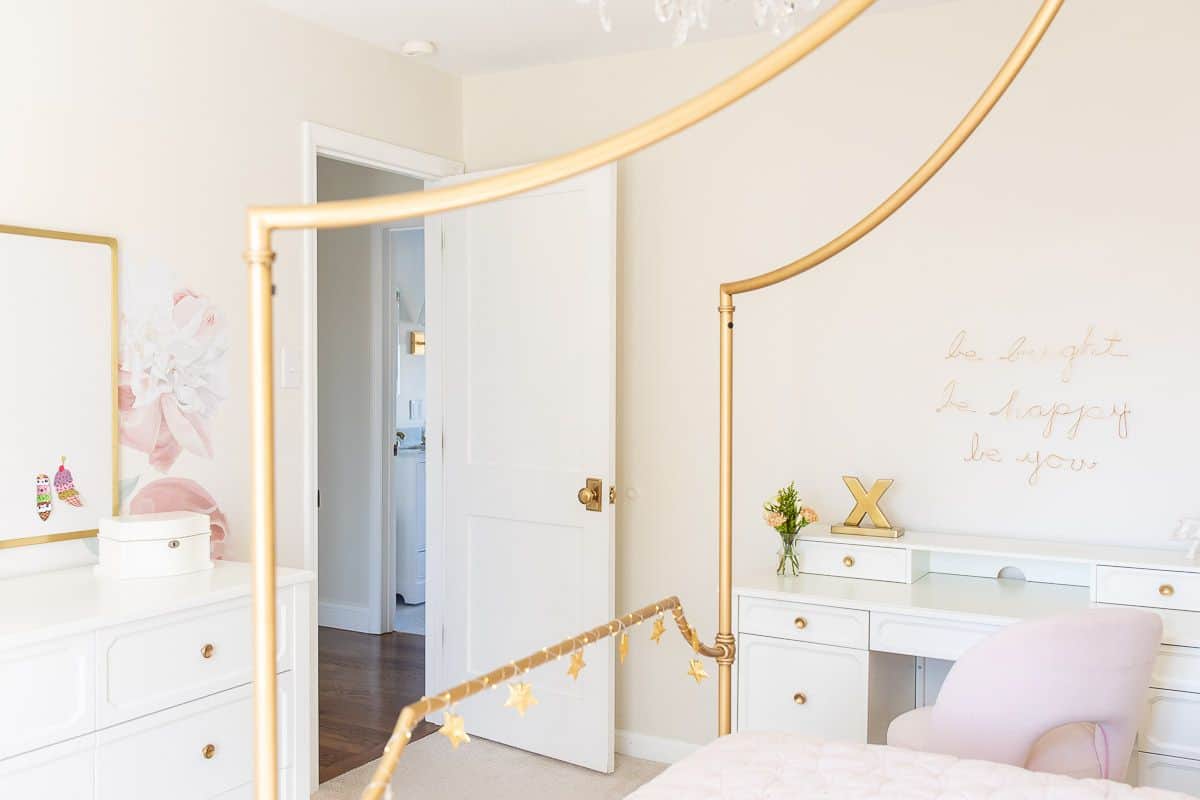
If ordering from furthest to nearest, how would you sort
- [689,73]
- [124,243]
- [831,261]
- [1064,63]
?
[689,73] → [831,261] → [1064,63] → [124,243]

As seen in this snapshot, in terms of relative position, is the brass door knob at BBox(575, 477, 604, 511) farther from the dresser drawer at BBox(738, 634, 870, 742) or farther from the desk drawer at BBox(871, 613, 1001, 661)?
the desk drawer at BBox(871, 613, 1001, 661)

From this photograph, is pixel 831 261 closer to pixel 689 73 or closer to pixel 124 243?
pixel 689 73

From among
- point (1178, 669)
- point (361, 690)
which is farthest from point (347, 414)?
point (1178, 669)

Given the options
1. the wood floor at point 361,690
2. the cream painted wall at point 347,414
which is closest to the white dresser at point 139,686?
the wood floor at point 361,690

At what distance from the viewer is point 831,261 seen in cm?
344

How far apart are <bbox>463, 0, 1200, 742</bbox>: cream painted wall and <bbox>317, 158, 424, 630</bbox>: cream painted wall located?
1.53m

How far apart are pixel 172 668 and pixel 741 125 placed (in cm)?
241

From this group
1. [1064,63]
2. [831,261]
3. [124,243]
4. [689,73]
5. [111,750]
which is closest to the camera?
[111,750]

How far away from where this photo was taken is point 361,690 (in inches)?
176

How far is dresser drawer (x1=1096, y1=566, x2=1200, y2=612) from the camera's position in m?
2.65

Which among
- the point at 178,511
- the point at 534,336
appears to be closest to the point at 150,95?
the point at 178,511

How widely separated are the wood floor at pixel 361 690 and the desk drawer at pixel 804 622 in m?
1.53

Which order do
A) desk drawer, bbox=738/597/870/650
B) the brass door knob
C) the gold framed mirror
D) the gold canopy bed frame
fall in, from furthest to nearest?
the brass door knob, desk drawer, bbox=738/597/870/650, the gold framed mirror, the gold canopy bed frame

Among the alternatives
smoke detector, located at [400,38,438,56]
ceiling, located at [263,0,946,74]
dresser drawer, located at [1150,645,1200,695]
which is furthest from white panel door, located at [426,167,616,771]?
dresser drawer, located at [1150,645,1200,695]
